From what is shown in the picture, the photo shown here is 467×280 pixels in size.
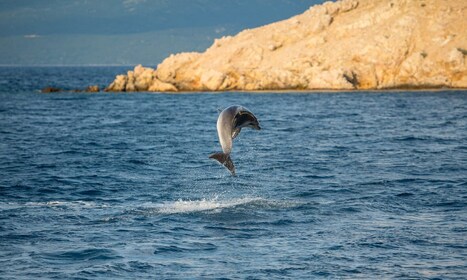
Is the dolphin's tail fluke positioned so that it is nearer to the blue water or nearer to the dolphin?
the dolphin

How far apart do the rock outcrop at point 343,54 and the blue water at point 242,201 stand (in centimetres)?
2797

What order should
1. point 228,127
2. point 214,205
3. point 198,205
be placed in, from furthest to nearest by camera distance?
1. point 198,205
2. point 214,205
3. point 228,127

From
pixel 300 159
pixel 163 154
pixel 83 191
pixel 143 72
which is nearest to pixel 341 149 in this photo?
pixel 300 159

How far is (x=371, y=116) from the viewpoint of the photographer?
63.8 metres

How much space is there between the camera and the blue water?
2192cm

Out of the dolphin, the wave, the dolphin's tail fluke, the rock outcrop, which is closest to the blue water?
the wave

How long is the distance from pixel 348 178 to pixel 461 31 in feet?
195

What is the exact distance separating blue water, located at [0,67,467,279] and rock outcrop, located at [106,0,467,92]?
28.0 metres

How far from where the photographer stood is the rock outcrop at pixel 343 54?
89062mm

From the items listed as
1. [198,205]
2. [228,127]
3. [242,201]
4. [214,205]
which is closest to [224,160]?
[228,127]

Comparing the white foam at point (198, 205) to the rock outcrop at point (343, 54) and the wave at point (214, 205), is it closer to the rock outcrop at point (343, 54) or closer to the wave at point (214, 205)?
the wave at point (214, 205)

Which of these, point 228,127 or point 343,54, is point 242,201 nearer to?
point 228,127

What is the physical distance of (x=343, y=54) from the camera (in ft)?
306

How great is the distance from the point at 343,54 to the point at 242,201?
65.2 m
